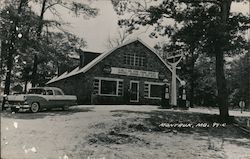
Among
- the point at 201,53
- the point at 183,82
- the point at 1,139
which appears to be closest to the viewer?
the point at 1,139

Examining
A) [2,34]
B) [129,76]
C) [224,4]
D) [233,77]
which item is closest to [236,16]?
[224,4]

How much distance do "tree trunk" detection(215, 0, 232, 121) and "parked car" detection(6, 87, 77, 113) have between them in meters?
1.50

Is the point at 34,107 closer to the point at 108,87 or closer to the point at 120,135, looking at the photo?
the point at 108,87

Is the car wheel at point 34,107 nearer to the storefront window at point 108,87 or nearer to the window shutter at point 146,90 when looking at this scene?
the storefront window at point 108,87

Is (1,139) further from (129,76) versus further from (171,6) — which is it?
(171,6)

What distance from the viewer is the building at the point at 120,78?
2.80 m

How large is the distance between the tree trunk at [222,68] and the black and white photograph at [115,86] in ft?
0.04

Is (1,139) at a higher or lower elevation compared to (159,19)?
lower

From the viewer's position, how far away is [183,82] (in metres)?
3.13

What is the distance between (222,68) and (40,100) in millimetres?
1910

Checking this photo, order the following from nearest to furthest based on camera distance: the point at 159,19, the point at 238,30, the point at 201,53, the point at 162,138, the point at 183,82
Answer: the point at 162,138, the point at 183,82, the point at 201,53, the point at 159,19, the point at 238,30

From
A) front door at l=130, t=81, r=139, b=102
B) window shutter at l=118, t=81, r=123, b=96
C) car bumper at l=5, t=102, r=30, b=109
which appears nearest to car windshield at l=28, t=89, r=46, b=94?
car bumper at l=5, t=102, r=30, b=109

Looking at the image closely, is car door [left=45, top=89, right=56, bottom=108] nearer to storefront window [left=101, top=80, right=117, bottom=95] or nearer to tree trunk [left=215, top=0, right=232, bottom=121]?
storefront window [left=101, top=80, right=117, bottom=95]

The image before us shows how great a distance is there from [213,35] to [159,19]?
0.67 meters
